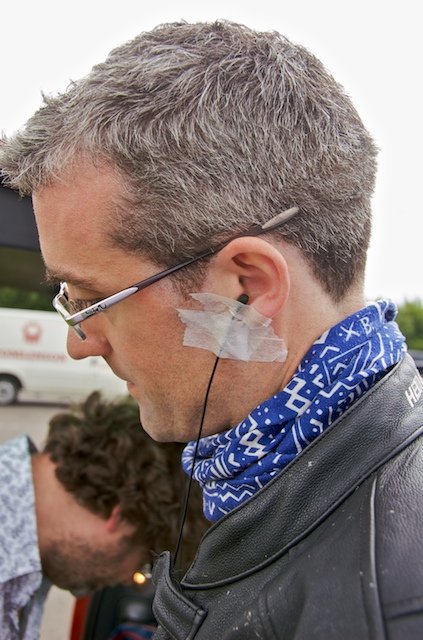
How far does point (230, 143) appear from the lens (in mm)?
1155

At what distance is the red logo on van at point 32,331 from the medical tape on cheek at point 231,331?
39.5 ft

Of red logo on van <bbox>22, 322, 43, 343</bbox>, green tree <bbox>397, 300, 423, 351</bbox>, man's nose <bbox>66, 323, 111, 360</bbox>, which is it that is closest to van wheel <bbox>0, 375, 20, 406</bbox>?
red logo on van <bbox>22, 322, 43, 343</bbox>

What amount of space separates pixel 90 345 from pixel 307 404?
52 centimetres

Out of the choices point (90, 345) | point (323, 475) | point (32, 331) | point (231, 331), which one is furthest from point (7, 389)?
point (323, 475)

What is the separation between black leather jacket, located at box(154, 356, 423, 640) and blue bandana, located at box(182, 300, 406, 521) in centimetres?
5

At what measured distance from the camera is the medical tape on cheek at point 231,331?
3.96 ft

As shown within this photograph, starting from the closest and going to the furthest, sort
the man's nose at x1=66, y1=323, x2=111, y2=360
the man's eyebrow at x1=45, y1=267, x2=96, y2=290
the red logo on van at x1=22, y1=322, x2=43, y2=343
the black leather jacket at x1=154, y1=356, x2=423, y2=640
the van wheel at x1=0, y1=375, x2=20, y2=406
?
the black leather jacket at x1=154, y1=356, x2=423, y2=640, the man's eyebrow at x1=45, y1=267, x2=96, y2=290, the man's nose at x1=66, y1=323, x2=111, y2=360, the red logo on van at x1=22, y1=322, x2=43, y2=343, the van wheel at x1=0, y1=375, x2=20, y2=406

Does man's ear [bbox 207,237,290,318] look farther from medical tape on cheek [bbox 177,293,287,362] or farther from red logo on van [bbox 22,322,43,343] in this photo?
red logo on van [bbox 22,322,43,343]

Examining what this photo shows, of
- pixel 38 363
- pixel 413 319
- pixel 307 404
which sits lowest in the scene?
pixel 413 319

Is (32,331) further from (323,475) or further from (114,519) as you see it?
(323,475)

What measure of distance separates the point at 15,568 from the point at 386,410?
182 centimetres

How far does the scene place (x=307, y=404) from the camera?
3.79ft

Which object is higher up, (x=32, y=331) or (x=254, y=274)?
(x=254, y=274)

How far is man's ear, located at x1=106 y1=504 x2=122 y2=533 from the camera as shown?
8.41 ft
